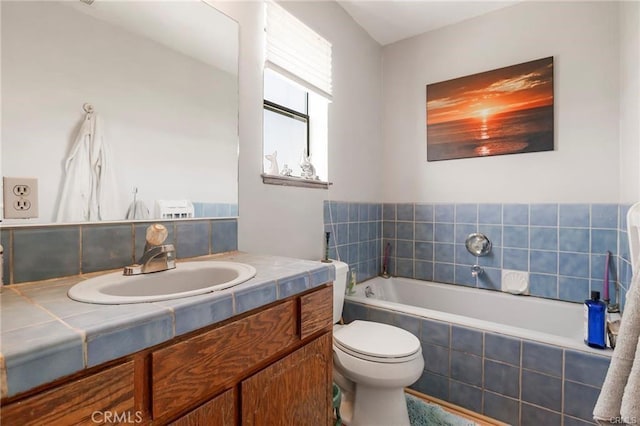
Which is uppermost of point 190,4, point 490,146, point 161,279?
point 190,4

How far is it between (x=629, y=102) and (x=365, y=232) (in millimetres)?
1791

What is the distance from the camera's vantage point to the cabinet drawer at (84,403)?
46 cm

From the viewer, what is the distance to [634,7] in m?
1.62

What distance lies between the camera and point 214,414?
0.73 metres

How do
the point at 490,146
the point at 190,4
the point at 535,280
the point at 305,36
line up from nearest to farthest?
the point at 190,4, the point at 305,36, the point at 535,280, the point at 490,146

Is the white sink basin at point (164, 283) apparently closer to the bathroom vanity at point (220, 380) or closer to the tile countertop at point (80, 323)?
the tile countertop at point (80, 323)

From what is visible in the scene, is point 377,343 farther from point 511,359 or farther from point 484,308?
point 484,308

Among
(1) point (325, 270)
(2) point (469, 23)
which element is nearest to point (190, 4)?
(1) point (325, 270)

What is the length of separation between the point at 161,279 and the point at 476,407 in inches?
68.6

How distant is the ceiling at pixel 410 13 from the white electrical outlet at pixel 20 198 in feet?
7.13

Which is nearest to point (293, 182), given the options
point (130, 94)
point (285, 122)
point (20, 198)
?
point (285, 122)

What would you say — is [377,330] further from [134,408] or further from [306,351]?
[134,408]

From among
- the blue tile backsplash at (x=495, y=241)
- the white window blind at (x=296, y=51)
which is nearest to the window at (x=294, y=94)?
the white window blind at (x=296, y=51)

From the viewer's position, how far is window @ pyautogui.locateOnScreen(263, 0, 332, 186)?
1.72 meters
